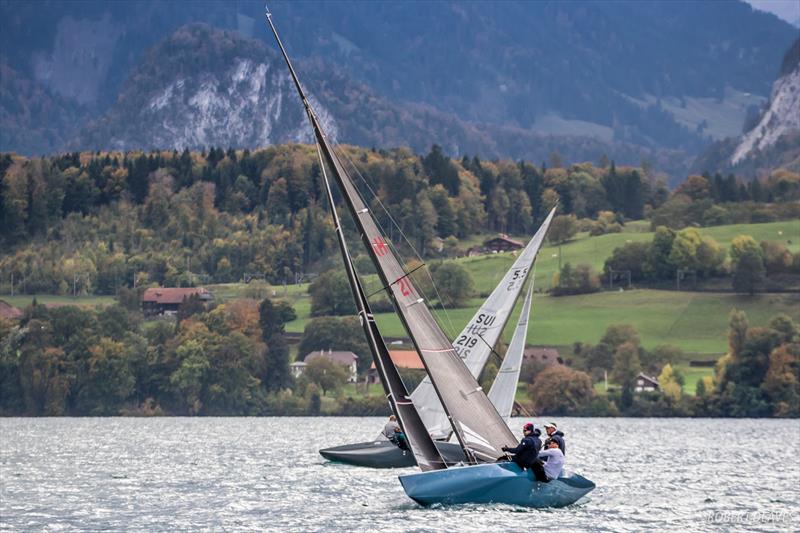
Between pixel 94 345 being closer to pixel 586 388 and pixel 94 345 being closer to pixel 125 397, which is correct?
pixel 125 397

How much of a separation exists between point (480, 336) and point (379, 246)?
18010 mm

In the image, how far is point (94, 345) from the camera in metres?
163

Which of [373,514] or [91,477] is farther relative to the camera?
[91,477]

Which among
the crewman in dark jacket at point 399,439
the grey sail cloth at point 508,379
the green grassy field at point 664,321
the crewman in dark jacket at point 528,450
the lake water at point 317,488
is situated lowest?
the lake water at point 317,488

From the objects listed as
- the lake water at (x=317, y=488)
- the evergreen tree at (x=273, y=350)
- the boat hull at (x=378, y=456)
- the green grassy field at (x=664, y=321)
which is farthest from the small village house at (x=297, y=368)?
the boat hull at (x=378, y=456)

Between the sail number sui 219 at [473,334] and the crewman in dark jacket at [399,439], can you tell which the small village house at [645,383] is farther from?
the crewman in dark jacket at [399,439]

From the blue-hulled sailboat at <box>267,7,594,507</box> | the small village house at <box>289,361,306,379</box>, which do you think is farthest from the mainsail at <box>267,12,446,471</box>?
the small village house at <box>289,361,306,379</box>

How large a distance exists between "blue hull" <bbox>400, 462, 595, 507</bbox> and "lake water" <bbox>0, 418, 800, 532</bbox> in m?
0.59

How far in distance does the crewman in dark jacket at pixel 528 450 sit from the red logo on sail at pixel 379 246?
20.2ft

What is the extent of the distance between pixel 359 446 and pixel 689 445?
3865 centimetres

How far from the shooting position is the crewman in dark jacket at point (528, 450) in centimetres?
4269

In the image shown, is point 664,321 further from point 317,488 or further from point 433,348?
point 433,348

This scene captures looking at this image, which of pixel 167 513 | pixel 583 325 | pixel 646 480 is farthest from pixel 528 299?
pixel 583 325

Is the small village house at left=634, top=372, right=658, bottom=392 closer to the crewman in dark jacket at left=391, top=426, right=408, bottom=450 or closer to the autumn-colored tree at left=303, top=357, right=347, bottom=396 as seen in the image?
the autumn-colored tree at left=303, top=357, right=347, bottom=396
